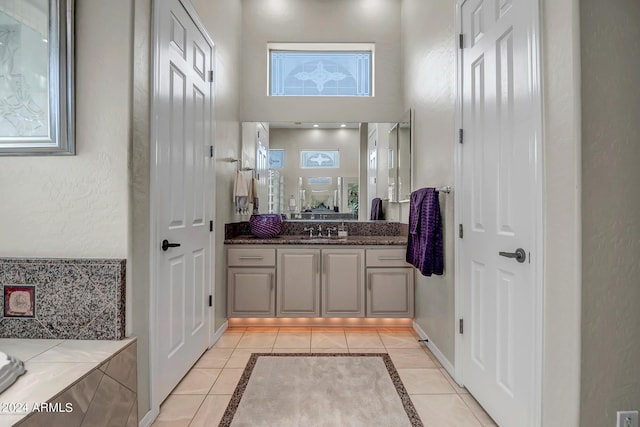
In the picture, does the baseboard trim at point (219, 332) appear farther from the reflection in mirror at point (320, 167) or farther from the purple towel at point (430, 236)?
Result: the purple towel at point (430, 236)

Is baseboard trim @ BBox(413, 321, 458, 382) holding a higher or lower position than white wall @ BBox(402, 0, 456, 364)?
lower

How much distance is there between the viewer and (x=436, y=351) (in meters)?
2.51

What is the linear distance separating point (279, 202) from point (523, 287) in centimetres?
260

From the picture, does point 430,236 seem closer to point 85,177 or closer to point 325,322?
point 325,322

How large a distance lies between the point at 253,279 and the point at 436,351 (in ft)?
5.42

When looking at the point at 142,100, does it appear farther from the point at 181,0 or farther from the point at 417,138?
the point at 417,138

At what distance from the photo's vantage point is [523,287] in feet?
4.91

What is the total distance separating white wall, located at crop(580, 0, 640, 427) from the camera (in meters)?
1.18

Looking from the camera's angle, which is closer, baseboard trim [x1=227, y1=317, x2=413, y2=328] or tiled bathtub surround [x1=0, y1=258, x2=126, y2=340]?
tiled bathtub surround [x1=0, y1=258, x2=126, y2=340]

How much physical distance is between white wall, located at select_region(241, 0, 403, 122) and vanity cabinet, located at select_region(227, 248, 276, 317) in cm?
147

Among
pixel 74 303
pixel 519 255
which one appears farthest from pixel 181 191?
pixel 519 255

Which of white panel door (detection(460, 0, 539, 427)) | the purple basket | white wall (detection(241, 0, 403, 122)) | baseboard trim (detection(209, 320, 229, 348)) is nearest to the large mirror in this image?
white wall (detection(241, 0, 403, 122))

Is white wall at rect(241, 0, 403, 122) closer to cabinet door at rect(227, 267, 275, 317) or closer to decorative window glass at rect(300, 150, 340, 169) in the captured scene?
decorative window glass at rect(300, 150, 340, 169)

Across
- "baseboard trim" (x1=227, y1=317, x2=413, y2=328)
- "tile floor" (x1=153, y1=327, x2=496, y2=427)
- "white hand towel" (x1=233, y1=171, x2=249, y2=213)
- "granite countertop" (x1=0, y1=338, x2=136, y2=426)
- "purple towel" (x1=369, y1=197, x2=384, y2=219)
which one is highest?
"white hand towel" (x1=233, y1=171, x2=249, y2=213)
